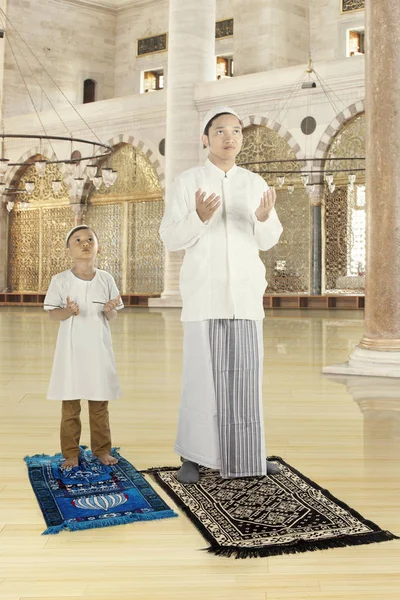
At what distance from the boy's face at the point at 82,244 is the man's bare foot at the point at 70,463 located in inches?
31.0

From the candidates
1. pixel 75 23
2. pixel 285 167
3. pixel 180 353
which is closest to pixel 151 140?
pixel 285 167

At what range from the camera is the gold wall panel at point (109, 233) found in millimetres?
19984

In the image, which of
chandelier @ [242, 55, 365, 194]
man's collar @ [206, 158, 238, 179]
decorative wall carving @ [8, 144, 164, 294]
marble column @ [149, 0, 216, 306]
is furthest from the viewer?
decorative wall carving @ [8, 144, 164, 294]

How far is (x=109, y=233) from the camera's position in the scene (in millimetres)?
20312

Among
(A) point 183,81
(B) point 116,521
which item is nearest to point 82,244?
(B) point 116,521

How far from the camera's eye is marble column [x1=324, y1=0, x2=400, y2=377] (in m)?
5.62

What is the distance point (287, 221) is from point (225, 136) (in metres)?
14.5

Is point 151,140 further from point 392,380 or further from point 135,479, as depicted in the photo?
point 135,479

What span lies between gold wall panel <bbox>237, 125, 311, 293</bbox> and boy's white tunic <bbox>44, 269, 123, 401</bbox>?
1411 centimetres

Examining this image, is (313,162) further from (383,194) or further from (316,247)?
(383,194)

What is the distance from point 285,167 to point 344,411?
44.6 feet

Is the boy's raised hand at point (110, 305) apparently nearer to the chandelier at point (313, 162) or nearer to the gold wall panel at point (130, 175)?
the chandelier at point (313, 162)

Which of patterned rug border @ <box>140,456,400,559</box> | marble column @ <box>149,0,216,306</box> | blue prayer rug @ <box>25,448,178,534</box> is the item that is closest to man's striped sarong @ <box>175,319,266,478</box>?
blue prayer rug @ <box>25,448,178,534</box>

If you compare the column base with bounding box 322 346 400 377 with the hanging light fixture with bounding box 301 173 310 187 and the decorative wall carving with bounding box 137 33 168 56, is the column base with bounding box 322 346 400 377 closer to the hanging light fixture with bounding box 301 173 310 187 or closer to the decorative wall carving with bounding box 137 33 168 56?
the hanging light fixture with bounding box 301 173 310 187
